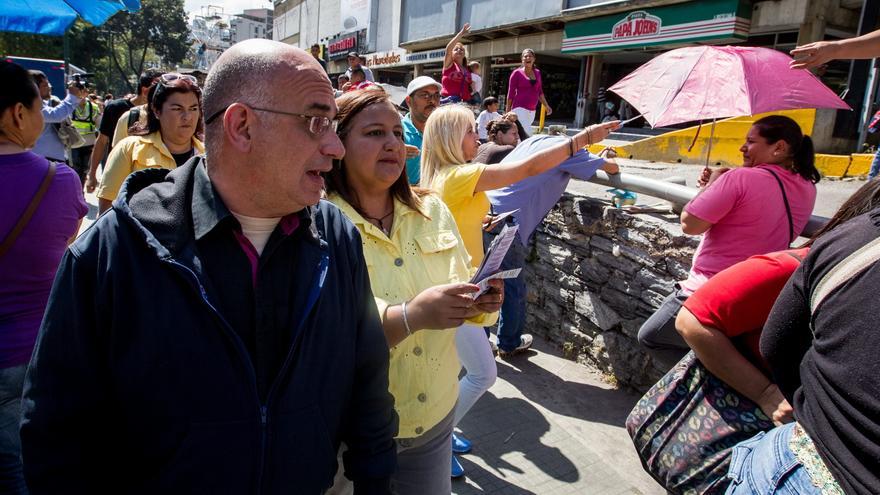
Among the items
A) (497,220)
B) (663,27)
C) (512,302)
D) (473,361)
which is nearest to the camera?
(497,220)

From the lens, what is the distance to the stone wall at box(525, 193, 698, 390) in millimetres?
3863

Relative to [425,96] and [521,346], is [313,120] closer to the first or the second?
[425,96]

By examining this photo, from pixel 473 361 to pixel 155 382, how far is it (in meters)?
1.98

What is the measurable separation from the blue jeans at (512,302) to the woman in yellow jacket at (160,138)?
7.74ft

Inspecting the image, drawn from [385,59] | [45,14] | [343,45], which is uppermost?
[343,45]

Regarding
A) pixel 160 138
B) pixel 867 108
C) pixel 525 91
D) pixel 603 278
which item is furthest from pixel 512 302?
pixel 867 108

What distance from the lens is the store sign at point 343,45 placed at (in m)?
34.5

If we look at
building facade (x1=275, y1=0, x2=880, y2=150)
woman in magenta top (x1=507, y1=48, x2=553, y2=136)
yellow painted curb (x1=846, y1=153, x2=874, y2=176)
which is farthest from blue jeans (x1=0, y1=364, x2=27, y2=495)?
building facade (x1=275, y1=0, x2=880, y2=150)

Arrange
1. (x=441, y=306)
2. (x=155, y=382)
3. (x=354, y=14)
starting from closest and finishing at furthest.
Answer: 1. (x=155, y=382)
2. (x=441, y=306)
3. (x=354, y=14)

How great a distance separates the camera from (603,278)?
439cm

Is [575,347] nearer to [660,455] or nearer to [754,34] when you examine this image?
[660,455]

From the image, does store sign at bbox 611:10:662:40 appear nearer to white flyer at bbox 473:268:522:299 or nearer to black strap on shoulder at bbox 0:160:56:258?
white flyer at bbox 473:268:522:299

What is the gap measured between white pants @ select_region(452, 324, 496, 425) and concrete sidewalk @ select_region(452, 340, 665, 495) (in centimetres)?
53

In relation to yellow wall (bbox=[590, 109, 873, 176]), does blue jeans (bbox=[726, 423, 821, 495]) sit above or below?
below
